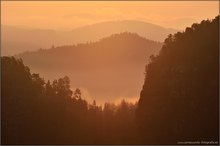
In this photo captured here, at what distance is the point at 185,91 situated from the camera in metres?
86.5

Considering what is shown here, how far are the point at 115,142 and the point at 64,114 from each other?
1300 centimetres

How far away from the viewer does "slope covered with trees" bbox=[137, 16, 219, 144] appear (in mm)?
83750

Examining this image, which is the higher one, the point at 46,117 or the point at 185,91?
the point at 185,91

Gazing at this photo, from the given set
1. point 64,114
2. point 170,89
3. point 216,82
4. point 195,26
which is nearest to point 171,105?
point 170,89

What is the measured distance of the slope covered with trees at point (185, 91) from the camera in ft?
275

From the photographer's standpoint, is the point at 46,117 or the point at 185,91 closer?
the point at 185,91

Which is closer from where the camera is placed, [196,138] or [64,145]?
[196,138]

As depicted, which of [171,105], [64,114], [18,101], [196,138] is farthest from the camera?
[64,114]

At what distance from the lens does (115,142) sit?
94562 mm

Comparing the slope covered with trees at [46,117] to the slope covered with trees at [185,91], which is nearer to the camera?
the slope covered with trees at [185,91]

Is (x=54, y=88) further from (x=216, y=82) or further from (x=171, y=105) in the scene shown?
(x=216, y=82)

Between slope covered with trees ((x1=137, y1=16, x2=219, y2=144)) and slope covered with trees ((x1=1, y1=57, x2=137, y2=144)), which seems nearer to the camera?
slope covered with trees ((x1=137, y1=16, x2=219, y2=144))

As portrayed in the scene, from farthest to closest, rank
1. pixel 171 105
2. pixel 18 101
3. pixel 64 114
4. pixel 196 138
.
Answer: pixel 64 114, pixel 18 101, pixel 171 105, pixel 196 138

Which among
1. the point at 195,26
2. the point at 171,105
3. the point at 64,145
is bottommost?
the point at 64,145
